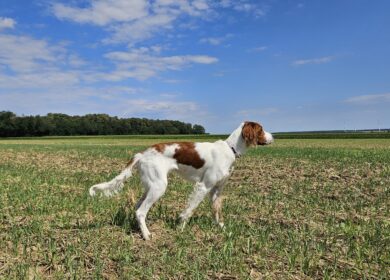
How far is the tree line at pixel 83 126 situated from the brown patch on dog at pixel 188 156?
102087 millimetres

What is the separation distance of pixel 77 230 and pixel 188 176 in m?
2.08

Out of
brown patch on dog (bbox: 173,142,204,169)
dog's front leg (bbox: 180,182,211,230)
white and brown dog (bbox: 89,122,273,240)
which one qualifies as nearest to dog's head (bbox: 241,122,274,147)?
white and brown dog (bbox: 89,122,273,240)

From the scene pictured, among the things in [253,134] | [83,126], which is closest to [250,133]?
[253,134]

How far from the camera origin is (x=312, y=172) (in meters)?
14.7

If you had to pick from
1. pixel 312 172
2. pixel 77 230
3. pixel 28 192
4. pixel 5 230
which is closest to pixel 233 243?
pixel 77 230

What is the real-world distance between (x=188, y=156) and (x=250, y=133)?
1238 millimetres

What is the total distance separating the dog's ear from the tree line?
102m

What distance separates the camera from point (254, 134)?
25.1 feet

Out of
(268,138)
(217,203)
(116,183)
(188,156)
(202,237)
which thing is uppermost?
(268,138)

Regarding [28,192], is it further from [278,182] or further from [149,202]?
[278,182]

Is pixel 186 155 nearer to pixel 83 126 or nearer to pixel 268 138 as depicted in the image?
pixel 268 138

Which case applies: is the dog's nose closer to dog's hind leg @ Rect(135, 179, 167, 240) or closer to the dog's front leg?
the dog's front leg

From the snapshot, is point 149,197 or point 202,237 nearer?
point 202,237

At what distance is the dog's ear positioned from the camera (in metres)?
7.61
